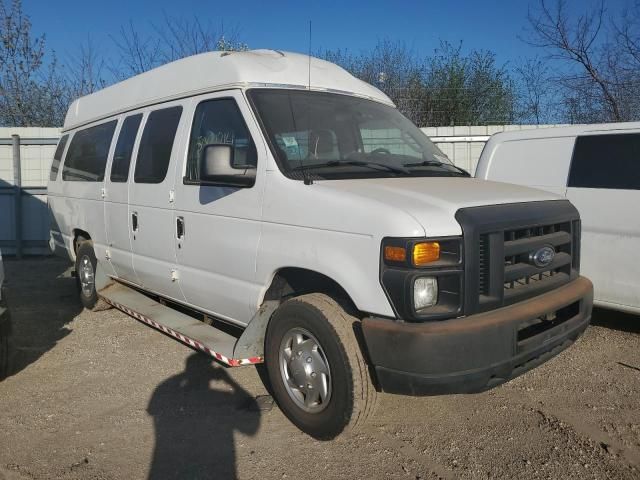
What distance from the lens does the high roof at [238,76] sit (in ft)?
13.4

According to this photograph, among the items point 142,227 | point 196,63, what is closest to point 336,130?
point 196,63

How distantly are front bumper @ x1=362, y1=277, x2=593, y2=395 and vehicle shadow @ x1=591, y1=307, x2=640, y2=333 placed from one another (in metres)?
3.06

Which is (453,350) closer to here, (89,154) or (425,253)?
(425,253)

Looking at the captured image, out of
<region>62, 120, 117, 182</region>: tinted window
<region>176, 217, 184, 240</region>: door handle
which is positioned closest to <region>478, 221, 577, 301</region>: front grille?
<region>176, 217, 184, 240</region>: door handle

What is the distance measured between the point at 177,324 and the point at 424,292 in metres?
2.50

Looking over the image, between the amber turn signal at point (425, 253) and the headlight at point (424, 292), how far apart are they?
90 millimetres

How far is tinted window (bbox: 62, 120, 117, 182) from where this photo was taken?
591 centimetres

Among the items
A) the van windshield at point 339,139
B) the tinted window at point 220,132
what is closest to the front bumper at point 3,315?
the tinted window at point 220,132

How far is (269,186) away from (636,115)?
460 inches

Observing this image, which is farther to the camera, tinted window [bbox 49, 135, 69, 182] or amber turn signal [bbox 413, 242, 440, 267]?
tinted window [bbox 49, 135, 69, 182]

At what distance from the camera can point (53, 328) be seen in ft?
20.3

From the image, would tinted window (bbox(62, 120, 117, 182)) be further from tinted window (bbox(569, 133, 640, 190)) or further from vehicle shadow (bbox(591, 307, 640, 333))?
vehicle shadow (bbox(591, 307, 640, 333))

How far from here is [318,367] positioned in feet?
11.1

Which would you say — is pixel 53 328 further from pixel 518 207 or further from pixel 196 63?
pixel 518 207
